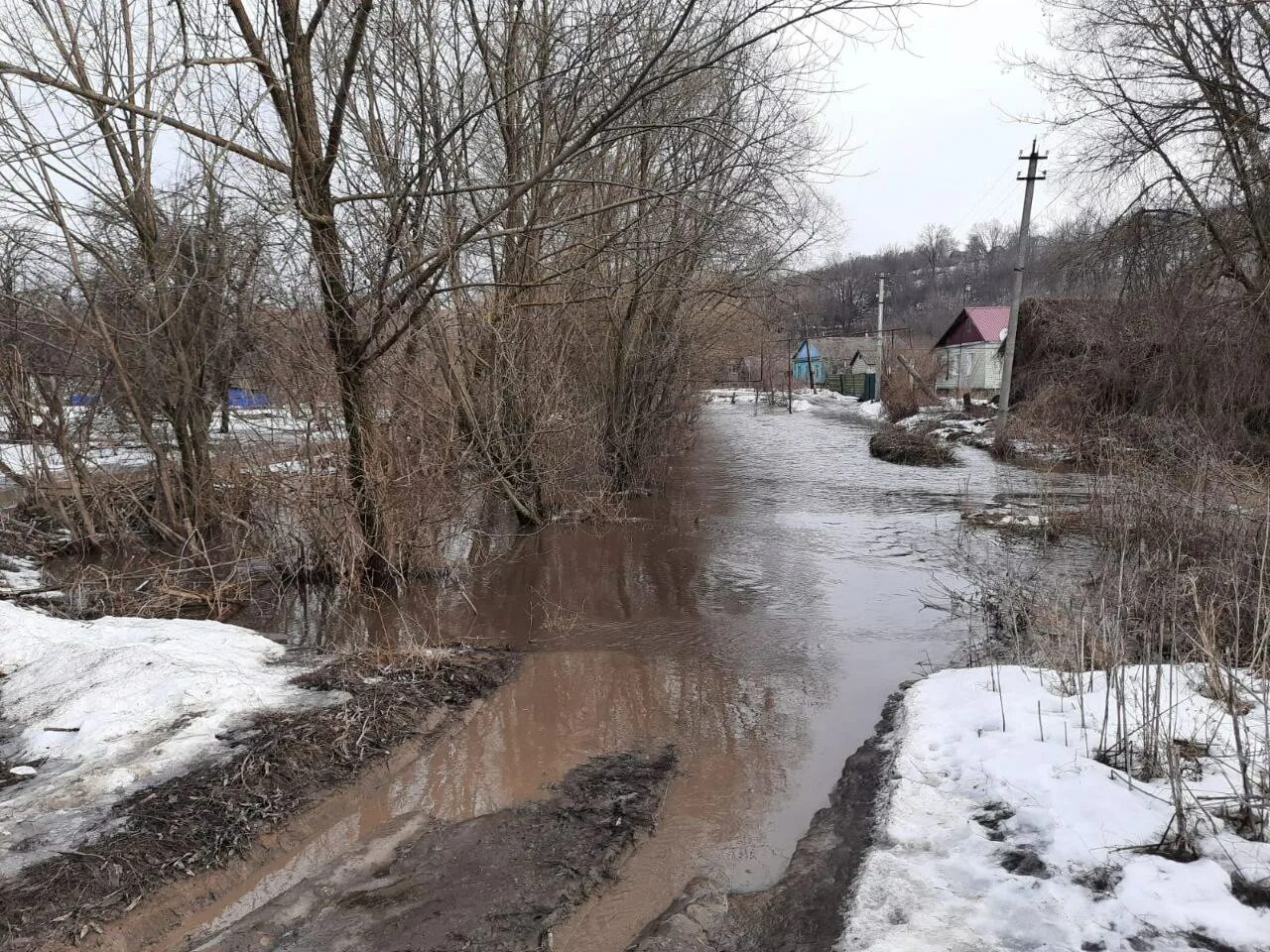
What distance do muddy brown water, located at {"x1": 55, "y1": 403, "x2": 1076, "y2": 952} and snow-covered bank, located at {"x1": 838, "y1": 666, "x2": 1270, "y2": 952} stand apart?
0.70 m

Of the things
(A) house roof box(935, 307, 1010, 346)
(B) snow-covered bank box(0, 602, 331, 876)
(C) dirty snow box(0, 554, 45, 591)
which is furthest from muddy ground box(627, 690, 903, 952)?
(A) house roof box(935, 307, 1010, 346)

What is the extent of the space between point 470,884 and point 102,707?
2957 millimetres

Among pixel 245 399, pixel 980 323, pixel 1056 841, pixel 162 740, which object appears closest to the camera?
pixel 1056 841

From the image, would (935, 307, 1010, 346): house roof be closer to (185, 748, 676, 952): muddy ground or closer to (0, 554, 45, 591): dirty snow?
(0, 554, 45, 591): dirty snow

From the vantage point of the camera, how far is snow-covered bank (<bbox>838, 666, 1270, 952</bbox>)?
9.31 feet

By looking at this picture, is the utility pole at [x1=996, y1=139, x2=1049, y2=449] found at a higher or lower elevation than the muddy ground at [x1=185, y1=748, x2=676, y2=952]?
higher

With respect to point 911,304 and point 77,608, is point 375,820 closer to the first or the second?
point 77,608

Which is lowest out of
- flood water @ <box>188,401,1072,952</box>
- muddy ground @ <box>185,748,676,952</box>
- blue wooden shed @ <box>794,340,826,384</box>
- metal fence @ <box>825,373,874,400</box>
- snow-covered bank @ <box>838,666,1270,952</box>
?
flood water @ <box>188,401,1072,952</box>

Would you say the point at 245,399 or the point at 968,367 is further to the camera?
the point at 968,367

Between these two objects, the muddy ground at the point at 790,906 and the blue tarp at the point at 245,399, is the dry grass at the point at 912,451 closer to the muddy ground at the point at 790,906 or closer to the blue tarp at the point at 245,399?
the blue tarp at the point at 245,399

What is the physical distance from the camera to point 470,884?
344 cm

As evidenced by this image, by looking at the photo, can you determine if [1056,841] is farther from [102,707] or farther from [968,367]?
[968,367]

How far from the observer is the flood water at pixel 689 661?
3.96 meters

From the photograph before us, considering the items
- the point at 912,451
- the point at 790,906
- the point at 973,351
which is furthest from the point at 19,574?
the point at 973,351
